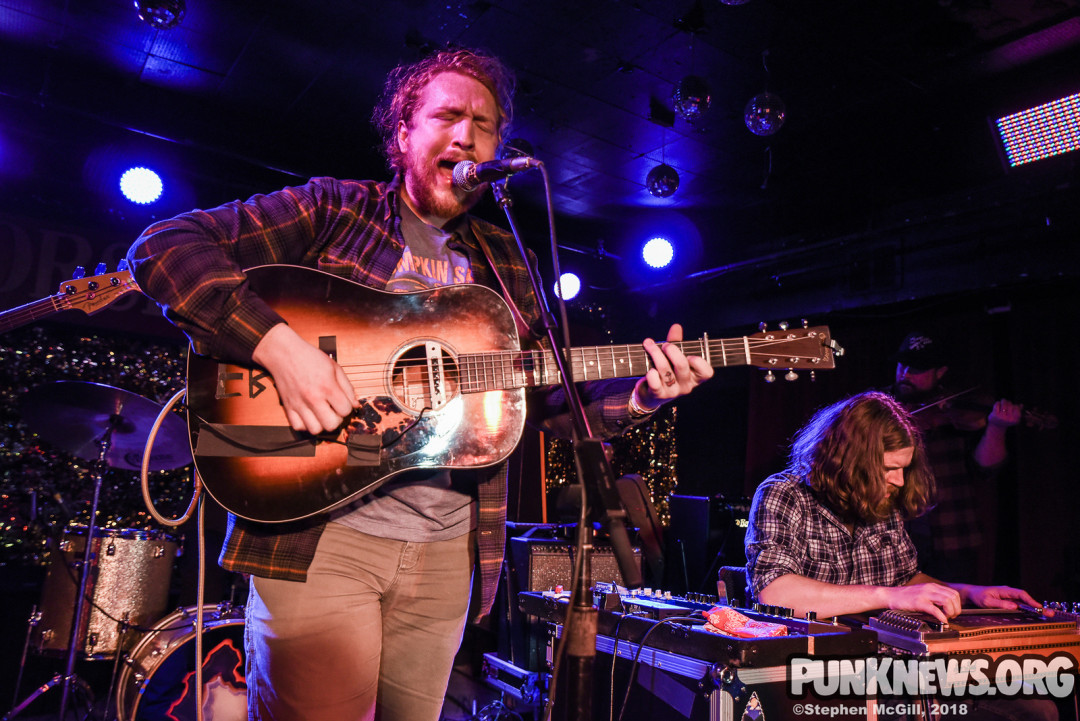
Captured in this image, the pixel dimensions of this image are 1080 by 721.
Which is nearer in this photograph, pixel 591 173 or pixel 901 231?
pixel 901 231

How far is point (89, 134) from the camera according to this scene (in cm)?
716

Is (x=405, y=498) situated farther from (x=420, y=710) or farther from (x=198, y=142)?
(x=198, y=142)

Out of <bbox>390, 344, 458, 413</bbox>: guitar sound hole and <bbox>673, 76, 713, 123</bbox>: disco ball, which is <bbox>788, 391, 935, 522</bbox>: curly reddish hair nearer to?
<bbox>390, 344, 458, 413</bbox>: guitar sound hole

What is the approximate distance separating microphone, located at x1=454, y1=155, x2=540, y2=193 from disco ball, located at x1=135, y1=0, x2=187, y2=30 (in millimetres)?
4462

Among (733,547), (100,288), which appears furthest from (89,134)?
(733,547)

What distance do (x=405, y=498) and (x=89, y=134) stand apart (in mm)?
7119

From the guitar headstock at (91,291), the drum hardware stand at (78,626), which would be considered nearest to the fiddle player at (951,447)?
the guitar headstock at (91,291)

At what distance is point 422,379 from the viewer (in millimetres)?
2111

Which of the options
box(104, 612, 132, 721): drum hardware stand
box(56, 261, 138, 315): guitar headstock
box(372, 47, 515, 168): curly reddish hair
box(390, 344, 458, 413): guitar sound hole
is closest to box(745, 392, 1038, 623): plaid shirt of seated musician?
box(390, 344, 458, 413): guitar sound hole

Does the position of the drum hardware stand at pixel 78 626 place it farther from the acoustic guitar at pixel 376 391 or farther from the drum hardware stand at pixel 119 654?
the acoustic guitar at pixel 376 391

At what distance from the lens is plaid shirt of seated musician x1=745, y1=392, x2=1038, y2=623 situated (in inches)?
138

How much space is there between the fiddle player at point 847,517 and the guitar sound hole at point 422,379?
84.5 inches

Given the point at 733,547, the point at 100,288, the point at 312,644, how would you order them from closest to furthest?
1. the point at 312,644
2. the point at 100,288
3. the point at 733,547

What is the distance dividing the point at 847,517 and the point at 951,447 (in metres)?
3.43
